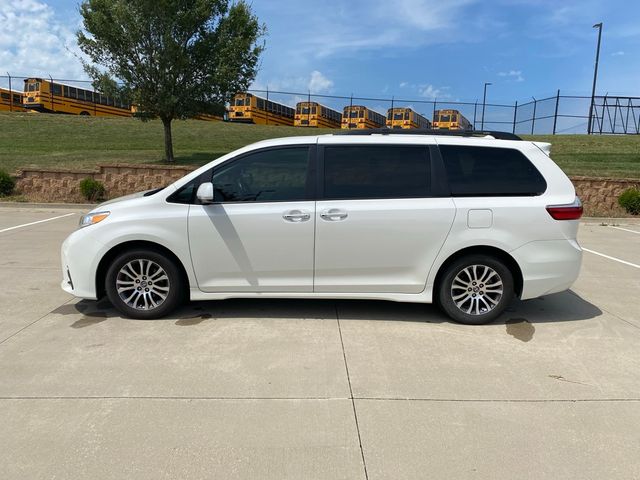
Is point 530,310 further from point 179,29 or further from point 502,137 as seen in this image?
point 179,29

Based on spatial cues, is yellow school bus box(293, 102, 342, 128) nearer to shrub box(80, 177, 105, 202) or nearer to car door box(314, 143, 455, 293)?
shrub box(80, 177, 105, 202)

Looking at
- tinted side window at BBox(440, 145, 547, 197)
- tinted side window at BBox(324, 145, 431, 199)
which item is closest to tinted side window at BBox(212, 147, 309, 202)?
tinted side window at BBox(324, 145, 431, 199)

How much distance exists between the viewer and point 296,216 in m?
4.58

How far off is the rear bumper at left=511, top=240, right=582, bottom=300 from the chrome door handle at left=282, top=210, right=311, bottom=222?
201cm

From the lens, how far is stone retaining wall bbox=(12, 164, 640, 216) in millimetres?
13688

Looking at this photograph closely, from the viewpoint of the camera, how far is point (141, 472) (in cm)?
257

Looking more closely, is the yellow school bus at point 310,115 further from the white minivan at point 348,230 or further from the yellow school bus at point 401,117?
the white minivan at point 348,230

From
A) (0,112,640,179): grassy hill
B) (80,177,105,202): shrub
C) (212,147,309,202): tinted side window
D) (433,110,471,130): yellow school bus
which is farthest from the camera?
(433,110,471,130): yellow school bus

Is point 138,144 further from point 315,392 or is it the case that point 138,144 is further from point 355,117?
point 355,117

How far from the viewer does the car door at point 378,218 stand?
4.58 metres

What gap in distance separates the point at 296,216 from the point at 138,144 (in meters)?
18.9

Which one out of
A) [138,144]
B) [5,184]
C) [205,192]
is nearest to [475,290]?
[205,192]

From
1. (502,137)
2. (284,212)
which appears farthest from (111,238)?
(502,137)

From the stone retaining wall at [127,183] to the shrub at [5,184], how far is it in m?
0.23
